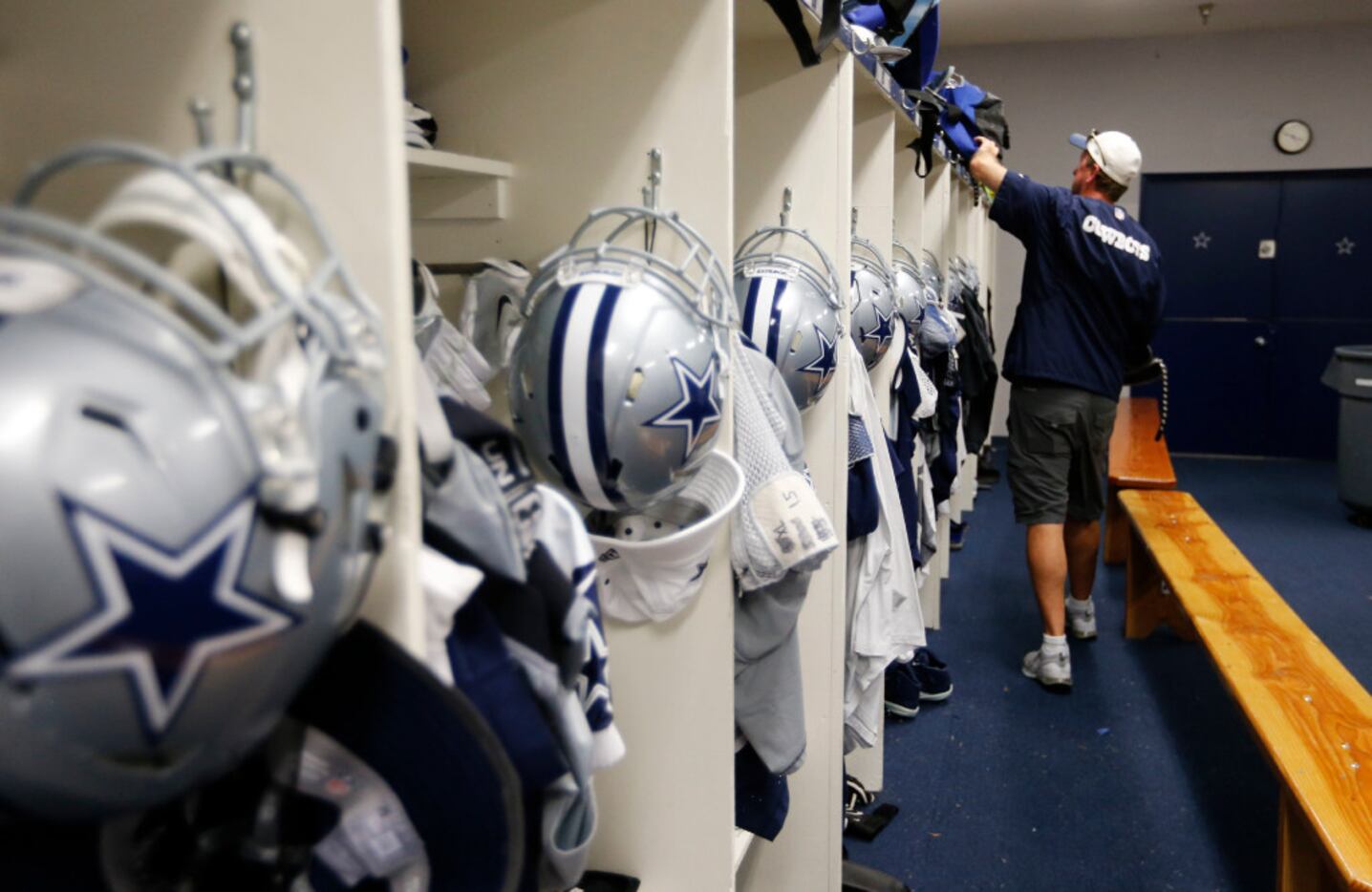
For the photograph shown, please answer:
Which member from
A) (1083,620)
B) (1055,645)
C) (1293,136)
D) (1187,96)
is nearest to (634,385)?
(1055,645)

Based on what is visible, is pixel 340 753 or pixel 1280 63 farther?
pixel 1280 63

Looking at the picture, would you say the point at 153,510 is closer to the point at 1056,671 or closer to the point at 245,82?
the point at 245,82

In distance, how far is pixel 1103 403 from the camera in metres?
3.22

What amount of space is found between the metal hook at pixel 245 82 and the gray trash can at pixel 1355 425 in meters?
5.76

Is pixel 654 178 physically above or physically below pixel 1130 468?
above

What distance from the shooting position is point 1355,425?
Result: 17.1 ft

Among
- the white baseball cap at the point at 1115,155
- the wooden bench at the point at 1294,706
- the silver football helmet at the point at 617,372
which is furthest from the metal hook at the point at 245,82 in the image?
the white baseball cap at the point at 1115,155

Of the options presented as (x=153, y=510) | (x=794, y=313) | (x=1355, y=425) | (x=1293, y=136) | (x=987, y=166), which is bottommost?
(x=1355, y=425)

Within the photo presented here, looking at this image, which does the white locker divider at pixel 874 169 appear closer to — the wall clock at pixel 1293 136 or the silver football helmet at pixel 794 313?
the silver football helmet at pixel 794 313

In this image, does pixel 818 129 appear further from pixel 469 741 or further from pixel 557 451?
pixel 469 741

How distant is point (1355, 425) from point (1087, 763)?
3459 mm

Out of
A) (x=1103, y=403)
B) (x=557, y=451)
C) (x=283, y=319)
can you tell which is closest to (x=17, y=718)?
(x=283, y=319)

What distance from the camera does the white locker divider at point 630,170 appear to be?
1.22 metres

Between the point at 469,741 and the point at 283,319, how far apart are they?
28cm
